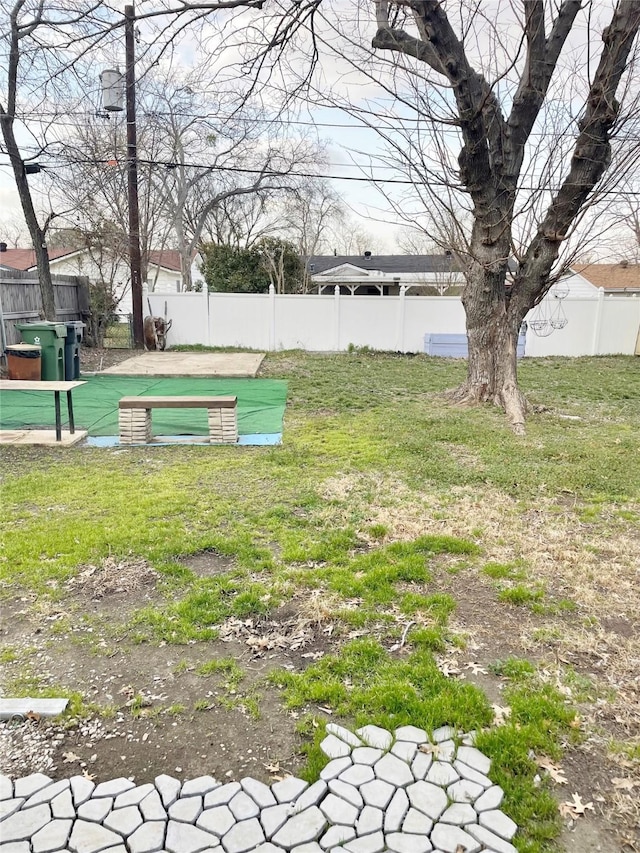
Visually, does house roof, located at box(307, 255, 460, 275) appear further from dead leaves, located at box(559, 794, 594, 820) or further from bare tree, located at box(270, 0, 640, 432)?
dead leaves, located at box(559, 794, 594, 820)

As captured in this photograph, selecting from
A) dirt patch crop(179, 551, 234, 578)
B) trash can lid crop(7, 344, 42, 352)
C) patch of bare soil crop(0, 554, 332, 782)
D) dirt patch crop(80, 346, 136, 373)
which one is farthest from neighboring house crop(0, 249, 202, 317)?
patch of bare soil crop(0, 554, 332, 782)

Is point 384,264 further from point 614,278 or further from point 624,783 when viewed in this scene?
point 624,783

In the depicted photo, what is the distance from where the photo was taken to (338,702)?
6.55 feet

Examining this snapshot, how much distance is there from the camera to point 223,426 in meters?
5.71

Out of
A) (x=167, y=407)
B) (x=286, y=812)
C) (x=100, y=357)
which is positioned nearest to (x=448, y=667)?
(x=286, y=812)

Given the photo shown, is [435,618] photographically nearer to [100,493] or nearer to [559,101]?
[100,493]

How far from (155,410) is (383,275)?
62.9 feet

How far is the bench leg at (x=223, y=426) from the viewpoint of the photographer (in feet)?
18.7

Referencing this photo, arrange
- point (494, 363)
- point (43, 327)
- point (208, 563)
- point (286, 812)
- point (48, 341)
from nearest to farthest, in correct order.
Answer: point (286, 812) < point (208, 563) < point (494, 363) < point (43, 327) < point (48, 341)

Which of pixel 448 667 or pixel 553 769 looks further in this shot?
pixel 448 667

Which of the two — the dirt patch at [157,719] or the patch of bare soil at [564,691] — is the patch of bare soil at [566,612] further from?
the dirt patch at [157,719]

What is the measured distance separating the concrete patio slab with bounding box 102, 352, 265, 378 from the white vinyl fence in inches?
47.6

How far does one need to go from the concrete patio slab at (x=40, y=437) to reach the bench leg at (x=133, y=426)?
1.59 ft

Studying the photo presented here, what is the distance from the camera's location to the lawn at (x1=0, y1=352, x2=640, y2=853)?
181cm
